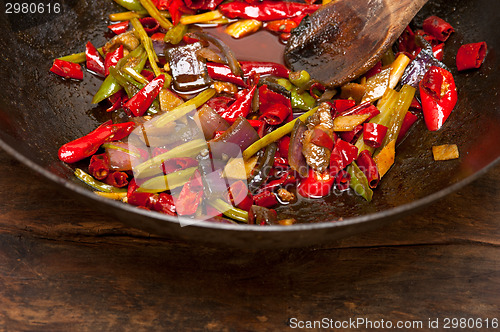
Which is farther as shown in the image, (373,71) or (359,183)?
(373,71)

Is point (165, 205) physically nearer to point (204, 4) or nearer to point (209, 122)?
point (209, 122)

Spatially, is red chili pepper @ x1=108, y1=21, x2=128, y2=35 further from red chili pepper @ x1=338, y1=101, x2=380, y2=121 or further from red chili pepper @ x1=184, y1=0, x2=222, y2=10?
red chili pepper @ x1=338, y1=101, x2=380, y2=121

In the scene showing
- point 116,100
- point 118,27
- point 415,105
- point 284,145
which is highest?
point 118,27

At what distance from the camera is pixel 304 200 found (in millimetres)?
2348

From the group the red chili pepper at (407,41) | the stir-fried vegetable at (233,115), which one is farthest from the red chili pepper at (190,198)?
the red chili pepper at (407,41)

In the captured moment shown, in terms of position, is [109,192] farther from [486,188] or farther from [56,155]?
[486,188]

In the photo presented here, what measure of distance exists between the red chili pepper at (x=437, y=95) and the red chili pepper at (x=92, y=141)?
5.59 feet

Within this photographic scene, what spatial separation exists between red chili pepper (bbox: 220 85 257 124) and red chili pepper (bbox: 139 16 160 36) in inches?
31.6

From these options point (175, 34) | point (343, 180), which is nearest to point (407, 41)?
point (343, 180)

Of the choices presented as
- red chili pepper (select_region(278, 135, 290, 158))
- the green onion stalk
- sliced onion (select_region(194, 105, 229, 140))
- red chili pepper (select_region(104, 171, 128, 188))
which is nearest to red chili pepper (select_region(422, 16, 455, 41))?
the green onion stalk

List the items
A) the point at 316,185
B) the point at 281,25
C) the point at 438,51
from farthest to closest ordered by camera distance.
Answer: the point at 281,25 → the point at 438,51 → the point at 316,185

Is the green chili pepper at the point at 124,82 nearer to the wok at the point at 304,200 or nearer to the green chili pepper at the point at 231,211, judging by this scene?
the wok at the point at 304,200

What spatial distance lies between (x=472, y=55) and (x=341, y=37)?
0.76m

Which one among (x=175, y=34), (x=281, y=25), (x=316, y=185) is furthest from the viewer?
(x=281, y=25)
